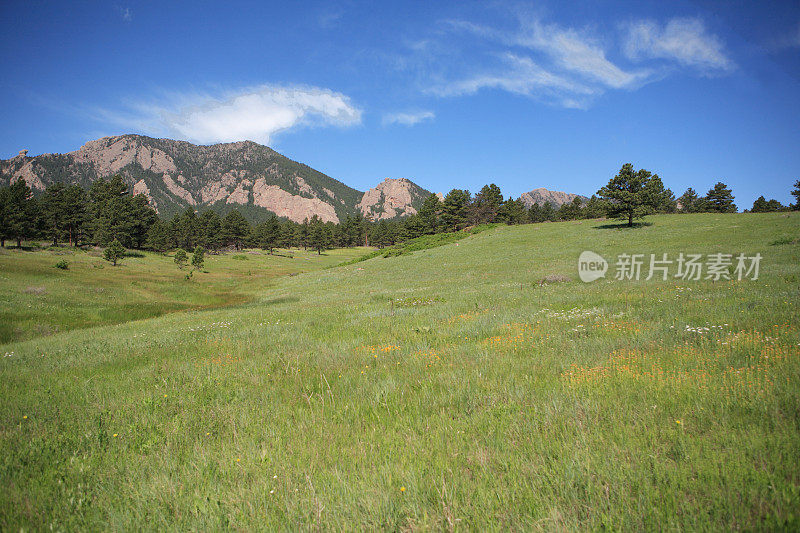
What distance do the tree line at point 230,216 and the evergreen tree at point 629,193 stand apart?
0.04 metres

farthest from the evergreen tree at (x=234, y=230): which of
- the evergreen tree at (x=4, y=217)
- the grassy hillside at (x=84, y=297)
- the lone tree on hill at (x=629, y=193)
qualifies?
the lone tree on hill at (x=629, y=193)

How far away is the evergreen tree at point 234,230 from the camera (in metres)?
103

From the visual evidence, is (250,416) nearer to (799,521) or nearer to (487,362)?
(487,362)

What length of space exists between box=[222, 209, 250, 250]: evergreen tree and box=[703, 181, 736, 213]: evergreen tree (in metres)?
138

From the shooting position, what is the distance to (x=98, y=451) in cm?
412

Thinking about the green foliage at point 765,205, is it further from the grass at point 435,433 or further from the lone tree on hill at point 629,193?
the grass at point 435,433

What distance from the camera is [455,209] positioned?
86.2 m

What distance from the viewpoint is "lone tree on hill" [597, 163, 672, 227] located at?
48125 millimetres

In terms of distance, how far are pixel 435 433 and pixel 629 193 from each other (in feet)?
188

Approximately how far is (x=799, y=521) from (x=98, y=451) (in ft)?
22.3
